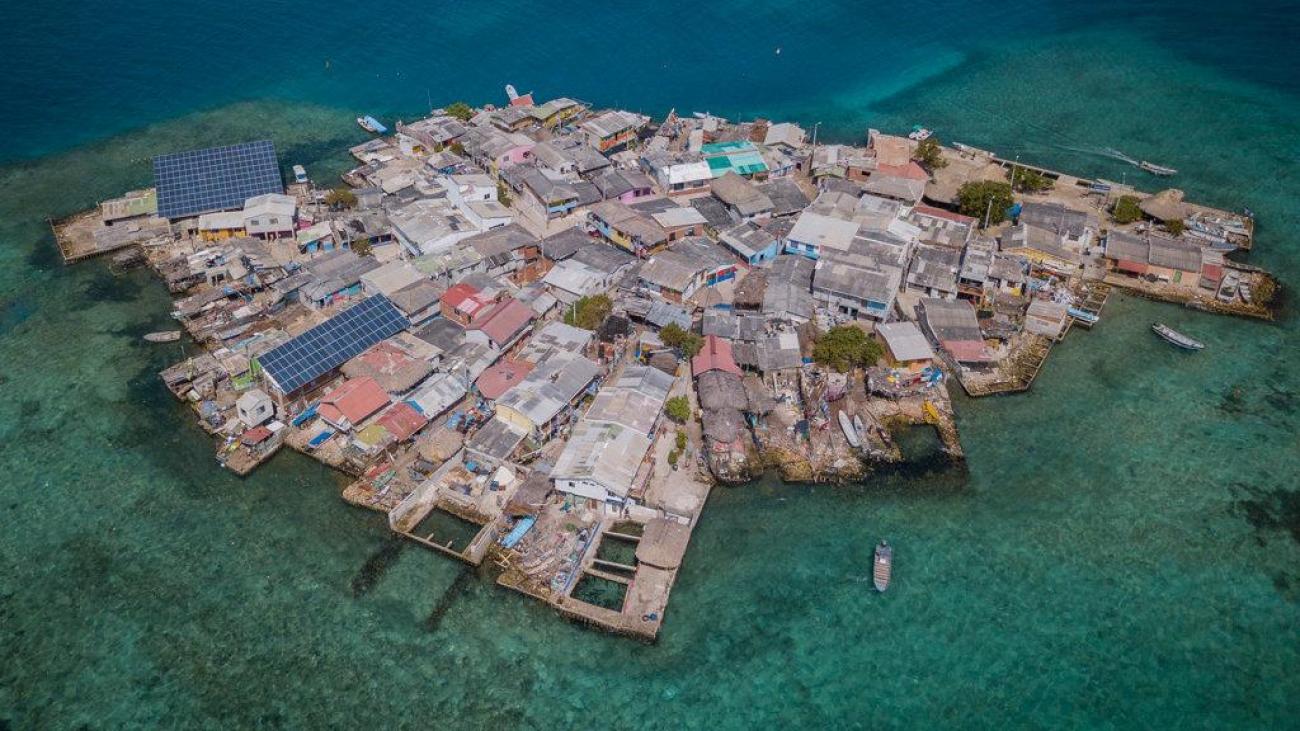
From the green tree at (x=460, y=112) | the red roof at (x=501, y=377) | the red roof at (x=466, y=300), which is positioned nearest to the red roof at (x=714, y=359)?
the red roof at (x=501, y=377)

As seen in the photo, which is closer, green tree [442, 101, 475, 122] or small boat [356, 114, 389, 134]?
green tree [442, 101, 475, 122]

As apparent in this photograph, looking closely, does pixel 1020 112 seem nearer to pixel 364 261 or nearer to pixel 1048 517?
pixel 1048 517

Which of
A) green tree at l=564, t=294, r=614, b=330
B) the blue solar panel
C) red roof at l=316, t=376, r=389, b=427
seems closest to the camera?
red roof at l=316, t=376, r=389, b=427

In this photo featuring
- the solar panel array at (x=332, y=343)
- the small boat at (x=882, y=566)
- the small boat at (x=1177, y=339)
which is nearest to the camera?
the small boat at (x=882, y=566)

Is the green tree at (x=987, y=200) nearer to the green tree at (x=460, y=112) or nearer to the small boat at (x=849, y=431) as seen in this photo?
the small boat at (x=849, y=431)

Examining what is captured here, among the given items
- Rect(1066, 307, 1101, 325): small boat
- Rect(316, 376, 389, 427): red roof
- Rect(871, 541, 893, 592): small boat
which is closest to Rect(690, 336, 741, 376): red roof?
Rect(871, 541, 893, 592): small boat

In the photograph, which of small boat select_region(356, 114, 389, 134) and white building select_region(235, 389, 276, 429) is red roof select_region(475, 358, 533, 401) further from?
small boat select_region(356, 114, 389, 134)

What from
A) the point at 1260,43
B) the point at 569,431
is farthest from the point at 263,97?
the point at 1260,43
